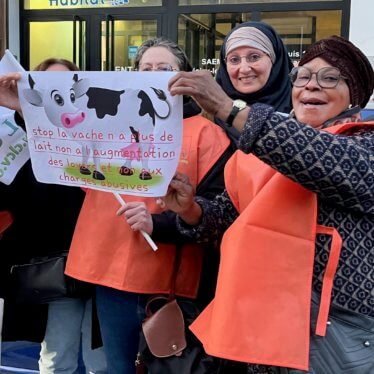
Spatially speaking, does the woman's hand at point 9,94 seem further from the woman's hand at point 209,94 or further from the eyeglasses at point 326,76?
the eyeglasses at point 326,76

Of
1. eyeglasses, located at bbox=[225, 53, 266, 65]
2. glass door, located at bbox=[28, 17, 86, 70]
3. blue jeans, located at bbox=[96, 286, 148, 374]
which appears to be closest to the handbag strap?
blue jeans, located at bbox=[96, 286, 148, 374]

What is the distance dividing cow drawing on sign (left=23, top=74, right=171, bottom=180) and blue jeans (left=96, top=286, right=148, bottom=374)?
1.64 ft

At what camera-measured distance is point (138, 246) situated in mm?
2230

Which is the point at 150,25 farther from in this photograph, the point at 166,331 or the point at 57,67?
the point at 166,331

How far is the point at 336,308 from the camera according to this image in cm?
153

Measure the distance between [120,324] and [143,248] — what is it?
0.32 m

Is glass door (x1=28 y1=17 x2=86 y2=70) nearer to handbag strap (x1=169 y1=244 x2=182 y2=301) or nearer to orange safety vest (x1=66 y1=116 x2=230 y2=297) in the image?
orange safety vest (x1=66 y1=116 x2=230 y2=297)

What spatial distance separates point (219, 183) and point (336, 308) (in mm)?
761

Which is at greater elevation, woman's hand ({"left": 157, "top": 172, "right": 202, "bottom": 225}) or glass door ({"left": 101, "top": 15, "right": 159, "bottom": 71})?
glass door ({"left": 101, "top": 15, "right": 159, "bottom": 71})

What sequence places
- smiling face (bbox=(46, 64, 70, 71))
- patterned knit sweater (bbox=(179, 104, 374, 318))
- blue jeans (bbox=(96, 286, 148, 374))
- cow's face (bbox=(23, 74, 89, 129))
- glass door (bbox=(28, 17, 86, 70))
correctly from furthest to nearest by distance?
glass door (bbox=(28, 17, 86, 70)) < smiling face (bbox=(46, 64, 70, 71)) < blue jeans (bbox=(96, 286, 148, 374)) < cow's face (bbox=(23, 74, 89, 129)) < patterned knit sweater (bbox=(179, 104, 374, 318))

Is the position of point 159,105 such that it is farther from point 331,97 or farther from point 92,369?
point 92,369

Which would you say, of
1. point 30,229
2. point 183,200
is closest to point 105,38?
point 30,229

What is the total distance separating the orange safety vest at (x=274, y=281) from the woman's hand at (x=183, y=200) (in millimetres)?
418

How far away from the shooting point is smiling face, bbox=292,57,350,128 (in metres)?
1.68
